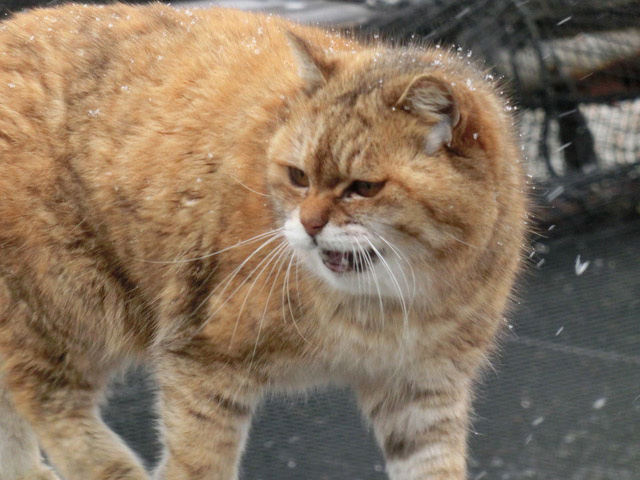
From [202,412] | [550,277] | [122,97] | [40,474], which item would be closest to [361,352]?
[202,412]

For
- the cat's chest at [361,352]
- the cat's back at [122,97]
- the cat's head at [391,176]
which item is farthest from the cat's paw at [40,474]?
the cat's head at [391,176]

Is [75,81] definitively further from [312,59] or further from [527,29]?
[527,29]

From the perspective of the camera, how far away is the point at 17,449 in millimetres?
2854

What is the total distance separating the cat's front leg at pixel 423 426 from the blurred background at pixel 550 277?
2.40 feet

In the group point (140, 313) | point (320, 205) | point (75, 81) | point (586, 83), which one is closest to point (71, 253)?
point (140, 313)

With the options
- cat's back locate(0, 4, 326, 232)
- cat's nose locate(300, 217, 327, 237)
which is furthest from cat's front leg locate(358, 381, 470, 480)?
cat's back locate(0, 4, 326, 232)

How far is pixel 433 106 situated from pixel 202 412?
101cm

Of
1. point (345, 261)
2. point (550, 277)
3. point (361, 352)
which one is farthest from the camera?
point (550, 277)

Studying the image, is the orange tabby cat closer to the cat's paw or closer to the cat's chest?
the cat's chest

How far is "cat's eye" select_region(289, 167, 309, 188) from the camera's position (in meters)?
2.11

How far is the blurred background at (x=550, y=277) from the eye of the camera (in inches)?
133

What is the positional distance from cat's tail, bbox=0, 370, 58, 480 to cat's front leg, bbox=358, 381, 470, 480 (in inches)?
43.3

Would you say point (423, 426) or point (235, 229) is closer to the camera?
point (235, 229)

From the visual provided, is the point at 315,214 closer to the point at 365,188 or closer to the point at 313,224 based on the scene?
the point at 313,224
